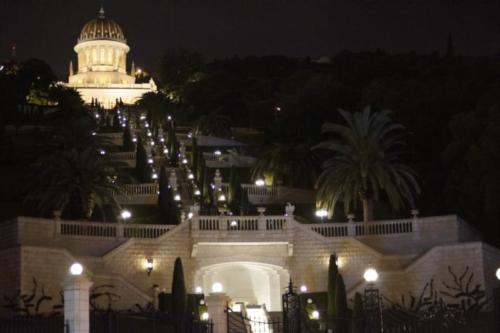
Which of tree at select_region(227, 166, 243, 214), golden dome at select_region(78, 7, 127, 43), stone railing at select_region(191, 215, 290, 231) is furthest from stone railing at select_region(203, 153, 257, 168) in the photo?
golden dome at select_region(78, 7, 127, 43)

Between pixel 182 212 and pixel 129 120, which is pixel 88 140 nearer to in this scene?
pixel 182 212

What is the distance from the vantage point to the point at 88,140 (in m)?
68.8

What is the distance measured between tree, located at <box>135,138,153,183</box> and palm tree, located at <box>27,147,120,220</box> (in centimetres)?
1435

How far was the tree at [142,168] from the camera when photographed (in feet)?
228

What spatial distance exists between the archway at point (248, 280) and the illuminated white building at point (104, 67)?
94144 millimetres

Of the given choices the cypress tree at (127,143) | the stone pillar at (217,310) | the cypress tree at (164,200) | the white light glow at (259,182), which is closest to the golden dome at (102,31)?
the cypress tree at (127,143)

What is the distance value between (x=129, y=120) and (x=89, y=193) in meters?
50.1

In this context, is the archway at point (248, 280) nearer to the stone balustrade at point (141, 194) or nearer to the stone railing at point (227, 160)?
the stone balustrade at point (141, 194)

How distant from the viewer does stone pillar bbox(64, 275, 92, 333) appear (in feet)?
82.4

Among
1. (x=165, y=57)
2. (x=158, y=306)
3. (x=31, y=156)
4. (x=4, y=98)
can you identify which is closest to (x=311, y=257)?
(x=158, y=306)

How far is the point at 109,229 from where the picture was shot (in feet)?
167

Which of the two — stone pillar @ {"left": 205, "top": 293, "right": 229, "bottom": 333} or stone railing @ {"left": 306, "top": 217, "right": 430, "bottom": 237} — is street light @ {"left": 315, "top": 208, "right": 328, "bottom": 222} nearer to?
stone railing @ {"left": 306, "top": 217, "right": 430, "bottom": 237}

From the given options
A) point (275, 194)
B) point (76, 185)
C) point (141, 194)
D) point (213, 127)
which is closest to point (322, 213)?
point (275, 194)

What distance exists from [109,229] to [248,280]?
794cm
